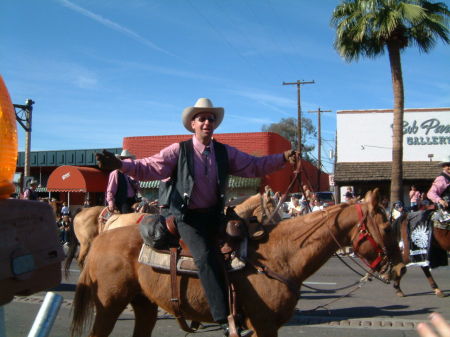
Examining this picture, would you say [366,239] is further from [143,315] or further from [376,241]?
[143,315]

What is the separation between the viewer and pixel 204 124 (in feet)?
13.6

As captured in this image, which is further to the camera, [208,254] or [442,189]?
[442,189]

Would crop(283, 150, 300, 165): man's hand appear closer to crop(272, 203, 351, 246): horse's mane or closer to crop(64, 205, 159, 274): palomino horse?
crop(272, 203, 351, 246): horse's mane

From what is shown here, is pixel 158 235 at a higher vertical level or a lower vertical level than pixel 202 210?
lower

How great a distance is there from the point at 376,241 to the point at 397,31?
16.5m

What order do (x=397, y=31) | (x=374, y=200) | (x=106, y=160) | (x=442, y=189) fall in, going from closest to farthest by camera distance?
(x=106, y=160)
(x=374, y=200)
(x=442, y=189)
(x=397, y=31)

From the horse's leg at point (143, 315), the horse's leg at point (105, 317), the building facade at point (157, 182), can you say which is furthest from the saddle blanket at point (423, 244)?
the building facade at point (157, 182)

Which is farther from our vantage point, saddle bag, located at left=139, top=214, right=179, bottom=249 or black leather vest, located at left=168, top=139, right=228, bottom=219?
saddle bag, located at left=139, top=214, right=179, bottom=249

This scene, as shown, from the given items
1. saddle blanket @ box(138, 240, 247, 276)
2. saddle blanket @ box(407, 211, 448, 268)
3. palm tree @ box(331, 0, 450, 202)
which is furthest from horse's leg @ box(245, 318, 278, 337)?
palm tree @ box(331, 0, 450, 202)

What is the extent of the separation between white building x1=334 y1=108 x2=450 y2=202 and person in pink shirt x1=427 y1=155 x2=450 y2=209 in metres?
16.0

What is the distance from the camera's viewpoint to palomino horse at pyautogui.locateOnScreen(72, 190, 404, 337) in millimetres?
3711

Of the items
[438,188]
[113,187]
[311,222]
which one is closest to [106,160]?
[311,222]

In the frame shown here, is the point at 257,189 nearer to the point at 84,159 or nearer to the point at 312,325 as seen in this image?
the point at 84,159

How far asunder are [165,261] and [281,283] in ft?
3.22
